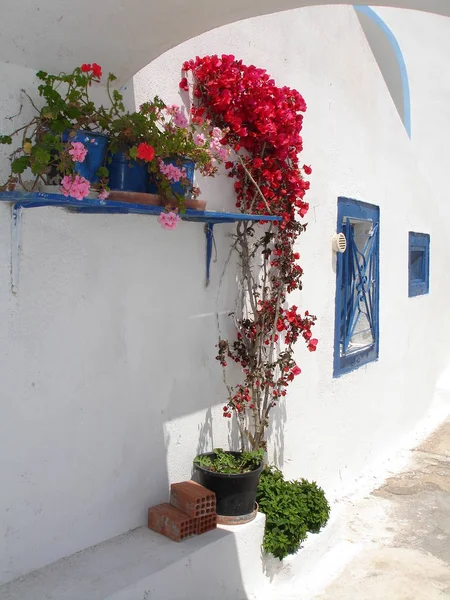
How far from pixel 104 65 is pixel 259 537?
2.51 meters

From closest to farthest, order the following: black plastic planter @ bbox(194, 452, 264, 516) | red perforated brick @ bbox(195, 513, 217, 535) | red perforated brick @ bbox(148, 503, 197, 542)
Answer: red perforated brick @ bbox(148, 503, 197, 542), red perforated brick @ bbox(195, 513, 217, 535), black plastic planter @ bbox(194, 452, 264, 516)

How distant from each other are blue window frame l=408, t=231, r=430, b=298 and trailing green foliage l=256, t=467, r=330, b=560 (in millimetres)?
3784

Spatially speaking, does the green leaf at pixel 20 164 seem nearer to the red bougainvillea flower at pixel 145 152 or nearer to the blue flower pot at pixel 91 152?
the blue flower pot at pixel 91 152

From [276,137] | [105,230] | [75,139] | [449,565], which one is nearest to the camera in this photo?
[75,139]

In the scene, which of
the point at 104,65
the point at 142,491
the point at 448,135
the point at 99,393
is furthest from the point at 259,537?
the point at 448,135

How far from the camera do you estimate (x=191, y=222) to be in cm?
346

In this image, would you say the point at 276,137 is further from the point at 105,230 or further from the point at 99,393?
the point at 99,393

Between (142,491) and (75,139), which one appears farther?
(142,491)

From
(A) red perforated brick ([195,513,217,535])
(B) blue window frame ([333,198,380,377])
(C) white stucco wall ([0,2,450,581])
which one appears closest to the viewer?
(C) white stucco wall ([0,2,450,581])

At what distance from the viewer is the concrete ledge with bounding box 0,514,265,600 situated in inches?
103

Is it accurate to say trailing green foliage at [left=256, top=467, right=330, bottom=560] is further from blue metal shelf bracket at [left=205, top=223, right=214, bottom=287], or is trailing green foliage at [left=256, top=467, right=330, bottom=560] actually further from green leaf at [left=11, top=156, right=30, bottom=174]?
green leaf at [left=11, top=156, right=30, bottom=174]

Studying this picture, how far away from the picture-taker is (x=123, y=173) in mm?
2623

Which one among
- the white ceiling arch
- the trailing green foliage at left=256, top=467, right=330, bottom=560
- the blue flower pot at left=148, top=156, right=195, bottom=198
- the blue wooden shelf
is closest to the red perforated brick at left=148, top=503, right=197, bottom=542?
the trailing green foliage at left=256, top=467, right=330, bottom=560

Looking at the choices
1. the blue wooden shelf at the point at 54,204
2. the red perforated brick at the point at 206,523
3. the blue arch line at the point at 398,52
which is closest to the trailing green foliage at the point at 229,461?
the red perforated brick at the point at 206,523
